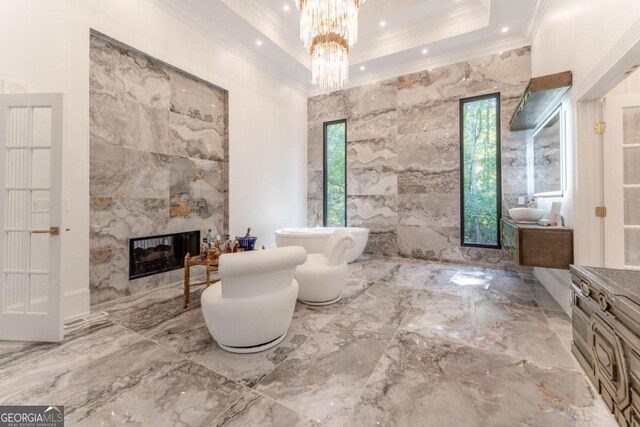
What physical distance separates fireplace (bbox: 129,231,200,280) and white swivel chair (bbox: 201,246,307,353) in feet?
6.19

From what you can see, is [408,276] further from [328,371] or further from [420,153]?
[328,371]

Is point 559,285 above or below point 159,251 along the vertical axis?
below

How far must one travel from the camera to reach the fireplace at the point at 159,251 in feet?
10.9

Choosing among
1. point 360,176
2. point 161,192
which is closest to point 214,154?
point 161,192

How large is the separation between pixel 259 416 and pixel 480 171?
16.0ft

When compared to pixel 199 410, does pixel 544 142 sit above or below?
above

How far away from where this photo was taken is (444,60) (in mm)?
4836

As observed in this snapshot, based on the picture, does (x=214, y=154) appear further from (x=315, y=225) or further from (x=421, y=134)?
(x=421, y=134)

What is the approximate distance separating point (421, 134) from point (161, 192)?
14.7 feet

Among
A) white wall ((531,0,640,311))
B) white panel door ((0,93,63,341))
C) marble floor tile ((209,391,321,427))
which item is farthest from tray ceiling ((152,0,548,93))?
marble floor tile ((209,391,321,427))

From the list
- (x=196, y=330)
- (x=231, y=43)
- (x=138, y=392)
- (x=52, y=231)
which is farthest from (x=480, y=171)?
(x=52, y=231)

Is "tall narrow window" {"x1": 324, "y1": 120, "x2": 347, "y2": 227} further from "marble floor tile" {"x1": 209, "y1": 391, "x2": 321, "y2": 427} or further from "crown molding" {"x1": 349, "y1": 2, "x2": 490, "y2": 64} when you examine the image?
"marble floor tile" {"x1": 209, "y1": 391, "x2": 321, "y2": 427}

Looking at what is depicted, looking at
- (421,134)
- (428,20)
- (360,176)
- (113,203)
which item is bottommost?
(113,203)

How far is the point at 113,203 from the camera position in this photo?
122 inches
